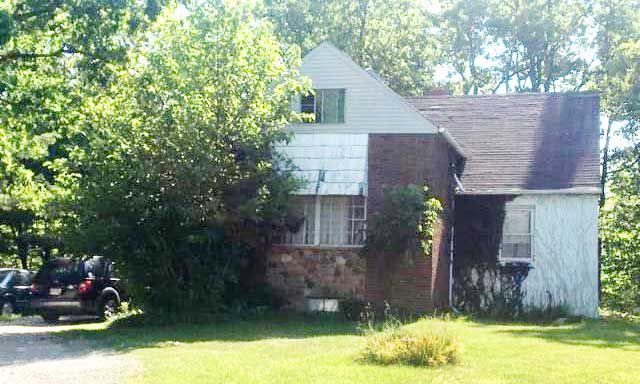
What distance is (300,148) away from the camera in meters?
19.2

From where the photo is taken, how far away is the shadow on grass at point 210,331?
14.5 m

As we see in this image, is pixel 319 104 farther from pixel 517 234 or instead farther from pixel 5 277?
pixel 5 277

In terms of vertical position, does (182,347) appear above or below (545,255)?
below

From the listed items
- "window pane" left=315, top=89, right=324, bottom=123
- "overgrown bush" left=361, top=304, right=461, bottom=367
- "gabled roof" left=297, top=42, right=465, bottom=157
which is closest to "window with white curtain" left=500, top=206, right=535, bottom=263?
"gabled roof" left=297, top=42, right=465, bottom=157

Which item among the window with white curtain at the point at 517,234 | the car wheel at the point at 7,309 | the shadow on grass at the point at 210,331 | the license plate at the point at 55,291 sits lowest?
the car wheel at the point at 7,309

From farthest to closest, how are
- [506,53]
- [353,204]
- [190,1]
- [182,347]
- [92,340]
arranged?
[506,53]
[353,204]
[190,1]
[92,340]
[182,347]

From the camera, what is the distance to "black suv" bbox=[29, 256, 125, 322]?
2033 cm

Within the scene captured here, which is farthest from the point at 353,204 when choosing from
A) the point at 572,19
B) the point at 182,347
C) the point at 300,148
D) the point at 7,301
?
the point at 572,19

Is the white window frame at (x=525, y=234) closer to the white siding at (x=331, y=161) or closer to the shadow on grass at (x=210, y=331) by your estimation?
the white siding at (x=331, y=161)

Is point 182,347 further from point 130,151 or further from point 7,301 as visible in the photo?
point 7,301

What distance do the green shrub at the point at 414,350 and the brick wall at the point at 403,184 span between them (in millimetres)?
6679

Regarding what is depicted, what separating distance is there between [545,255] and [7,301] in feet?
50.9

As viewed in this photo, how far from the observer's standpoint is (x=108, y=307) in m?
21.0

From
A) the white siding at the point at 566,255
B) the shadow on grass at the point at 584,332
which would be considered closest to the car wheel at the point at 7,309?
the shadow on grass at the point at 584,332
